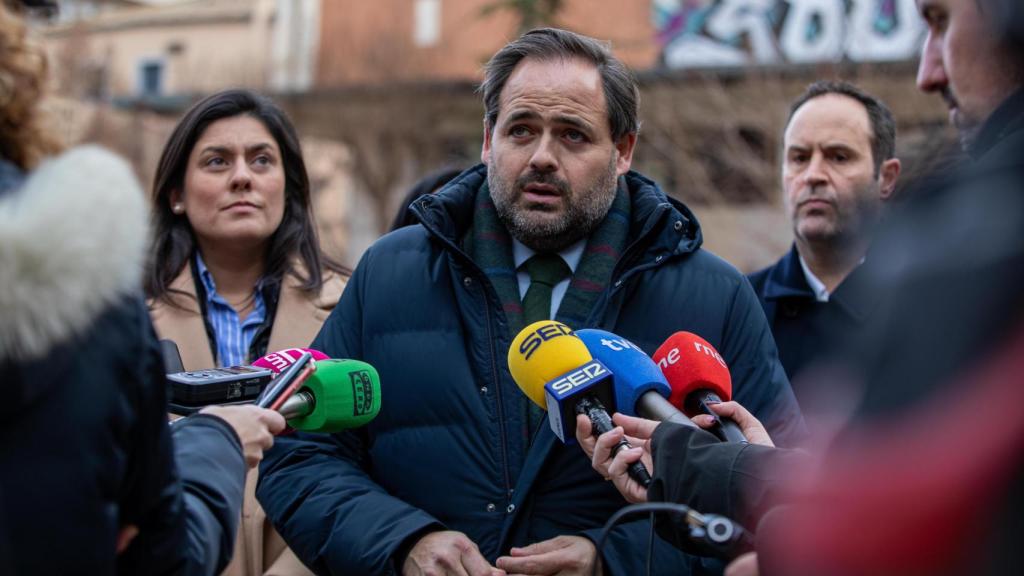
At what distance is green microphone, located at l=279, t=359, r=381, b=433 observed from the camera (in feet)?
8.37

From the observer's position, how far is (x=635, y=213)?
10.7 ft

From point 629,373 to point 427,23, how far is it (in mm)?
21464

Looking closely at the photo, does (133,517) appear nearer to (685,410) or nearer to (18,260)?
(18,260)

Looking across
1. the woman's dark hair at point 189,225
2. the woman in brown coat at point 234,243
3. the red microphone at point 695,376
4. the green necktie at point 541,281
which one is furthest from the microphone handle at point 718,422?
the woman's dark hair at point 189,225

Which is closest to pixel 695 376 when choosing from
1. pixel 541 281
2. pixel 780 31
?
pixel 541 281

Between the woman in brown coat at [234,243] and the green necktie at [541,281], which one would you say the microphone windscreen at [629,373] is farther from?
the woman in brown coat at [234,243]

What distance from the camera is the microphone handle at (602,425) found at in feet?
7.84

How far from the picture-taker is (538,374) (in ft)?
8.51

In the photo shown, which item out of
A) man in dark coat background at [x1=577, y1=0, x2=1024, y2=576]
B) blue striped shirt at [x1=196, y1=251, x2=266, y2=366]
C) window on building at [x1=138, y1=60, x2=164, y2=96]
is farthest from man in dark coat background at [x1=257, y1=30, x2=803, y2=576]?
window on building at [x1=138, y1=60, x2=164, y2=96]

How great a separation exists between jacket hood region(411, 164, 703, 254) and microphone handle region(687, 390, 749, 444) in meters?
0.53

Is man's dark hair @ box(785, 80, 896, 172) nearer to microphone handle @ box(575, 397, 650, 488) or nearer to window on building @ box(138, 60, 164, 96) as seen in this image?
microphone handle @ box(575, 397, 650, 488)

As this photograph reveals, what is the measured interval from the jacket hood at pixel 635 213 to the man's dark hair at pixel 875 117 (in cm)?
141

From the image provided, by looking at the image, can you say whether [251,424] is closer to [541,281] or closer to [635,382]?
[635,382]

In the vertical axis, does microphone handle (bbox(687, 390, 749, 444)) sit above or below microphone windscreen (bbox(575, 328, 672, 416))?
below
